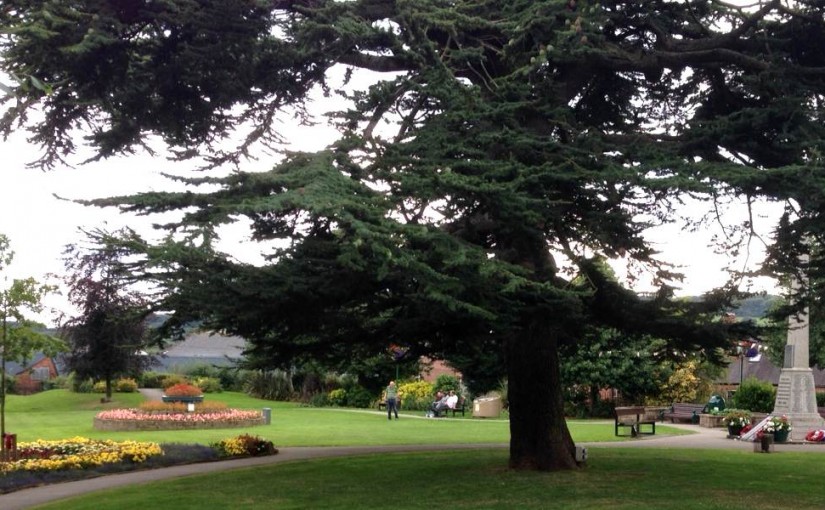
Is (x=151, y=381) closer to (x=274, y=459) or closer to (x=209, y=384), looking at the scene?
(x=209, y=384)

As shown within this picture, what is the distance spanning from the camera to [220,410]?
109 feet

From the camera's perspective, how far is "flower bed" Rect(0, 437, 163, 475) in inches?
702

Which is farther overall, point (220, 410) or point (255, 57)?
point (220, 410)

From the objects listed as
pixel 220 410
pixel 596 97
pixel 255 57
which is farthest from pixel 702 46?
pixel 220 410

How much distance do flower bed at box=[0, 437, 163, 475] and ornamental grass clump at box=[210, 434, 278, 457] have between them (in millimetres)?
1409

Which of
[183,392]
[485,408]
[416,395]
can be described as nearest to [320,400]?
[416,395]

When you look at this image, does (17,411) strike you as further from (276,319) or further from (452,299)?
(452,299)

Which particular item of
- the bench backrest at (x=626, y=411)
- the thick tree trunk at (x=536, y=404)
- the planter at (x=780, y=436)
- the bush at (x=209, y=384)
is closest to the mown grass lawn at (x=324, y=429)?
the bench backrest at (x=626, y=411)

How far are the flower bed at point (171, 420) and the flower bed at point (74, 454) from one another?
921 centimetres

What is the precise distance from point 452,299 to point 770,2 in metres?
6.94

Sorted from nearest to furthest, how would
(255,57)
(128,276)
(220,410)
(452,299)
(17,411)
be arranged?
(452,299) → (128,276) → (255,57) → (220,410) → (17,411)

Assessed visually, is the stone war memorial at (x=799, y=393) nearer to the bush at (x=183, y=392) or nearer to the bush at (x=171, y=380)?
the bush at (x=183, y=392)

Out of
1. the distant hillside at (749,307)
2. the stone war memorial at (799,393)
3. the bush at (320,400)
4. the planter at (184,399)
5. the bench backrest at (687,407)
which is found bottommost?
the bush at (320,400)

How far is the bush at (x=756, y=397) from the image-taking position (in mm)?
37438
